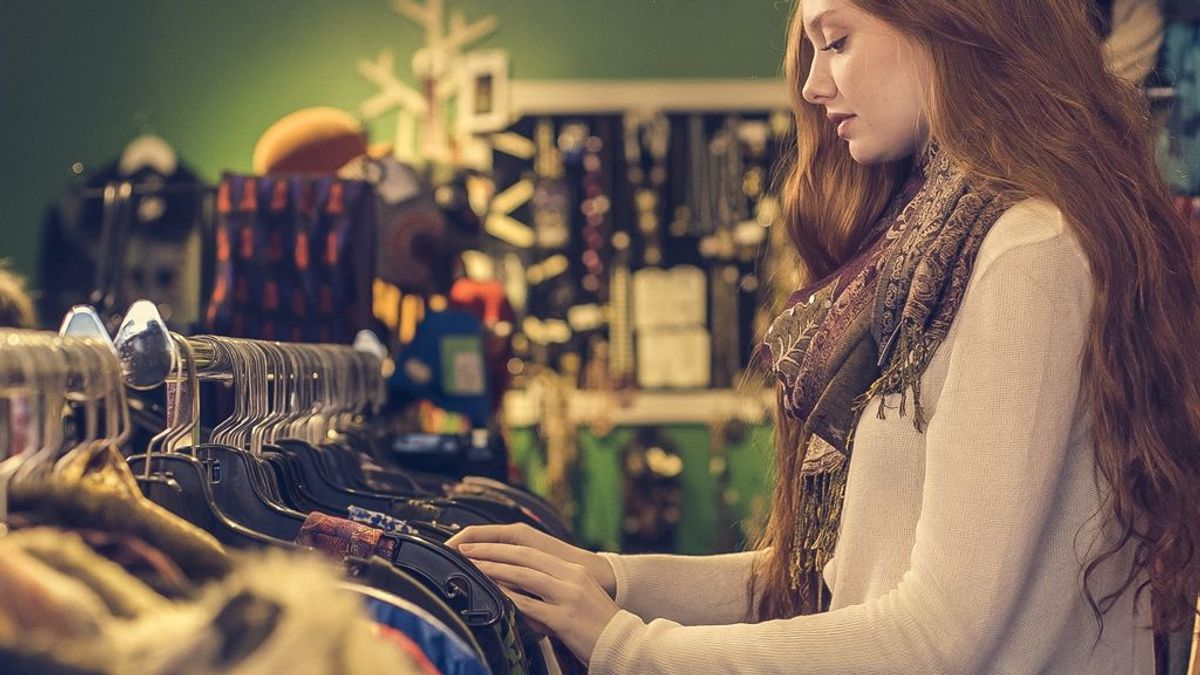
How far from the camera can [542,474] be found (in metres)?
6.19

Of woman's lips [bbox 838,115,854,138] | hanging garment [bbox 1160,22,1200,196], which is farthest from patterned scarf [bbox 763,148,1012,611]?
hanging garment [bbox 1160,22,1200,196]

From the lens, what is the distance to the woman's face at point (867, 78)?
1.64m

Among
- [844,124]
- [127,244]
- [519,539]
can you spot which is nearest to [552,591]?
[519,539]

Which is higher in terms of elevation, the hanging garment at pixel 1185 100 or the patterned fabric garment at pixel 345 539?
the hanging garment at pixel 1185 100

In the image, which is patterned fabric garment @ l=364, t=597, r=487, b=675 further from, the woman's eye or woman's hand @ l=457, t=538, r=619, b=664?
the woman's eye

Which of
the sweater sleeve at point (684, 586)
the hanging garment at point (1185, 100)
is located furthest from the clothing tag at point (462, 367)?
the sweater sleeve at point (684, 586)

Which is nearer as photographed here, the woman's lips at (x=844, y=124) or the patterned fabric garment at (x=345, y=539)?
the patterned fabric garment at (x=345, y=539)

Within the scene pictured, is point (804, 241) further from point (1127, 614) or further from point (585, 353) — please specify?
point (585, 353)

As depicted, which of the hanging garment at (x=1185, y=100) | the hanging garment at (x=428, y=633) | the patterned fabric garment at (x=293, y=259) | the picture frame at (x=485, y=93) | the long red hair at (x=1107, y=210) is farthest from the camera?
the picture frame at (x=485, y=93)

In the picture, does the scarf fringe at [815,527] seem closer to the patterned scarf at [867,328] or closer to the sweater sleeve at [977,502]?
the patterned scarf at [867,328]

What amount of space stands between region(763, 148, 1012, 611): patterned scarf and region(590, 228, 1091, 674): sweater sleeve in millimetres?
62

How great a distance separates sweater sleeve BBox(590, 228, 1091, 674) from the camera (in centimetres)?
146

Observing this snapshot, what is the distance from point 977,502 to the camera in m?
1.46

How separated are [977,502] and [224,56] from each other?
218 inches
